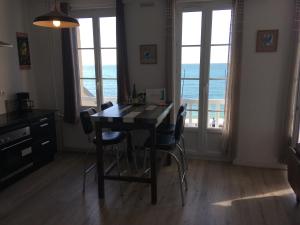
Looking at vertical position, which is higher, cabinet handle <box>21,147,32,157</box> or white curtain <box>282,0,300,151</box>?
white curtain <box>282,0,300,151</box>

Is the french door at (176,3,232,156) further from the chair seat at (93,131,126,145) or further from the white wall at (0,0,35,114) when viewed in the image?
the white wall at (0,0,35,114)

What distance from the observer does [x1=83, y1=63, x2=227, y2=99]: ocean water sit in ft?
11.9

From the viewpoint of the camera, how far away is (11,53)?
149 inches

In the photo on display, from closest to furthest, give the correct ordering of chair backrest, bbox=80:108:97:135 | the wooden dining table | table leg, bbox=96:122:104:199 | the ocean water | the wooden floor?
1. the wooden floor
2. the wooden dining table
3. table leg, bbox=96:122:104:199
4. chair backrest, bbox=80:108:97:135
5. the ocean water

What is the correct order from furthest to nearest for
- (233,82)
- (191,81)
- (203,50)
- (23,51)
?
1. (23,51)
2. (191,81)
3. (203,50)
4. (233,82)

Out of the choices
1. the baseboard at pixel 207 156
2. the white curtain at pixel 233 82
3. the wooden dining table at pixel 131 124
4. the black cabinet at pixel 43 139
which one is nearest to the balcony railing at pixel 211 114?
the white curtain at pixel 233 82

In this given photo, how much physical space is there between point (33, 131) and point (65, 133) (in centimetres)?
94

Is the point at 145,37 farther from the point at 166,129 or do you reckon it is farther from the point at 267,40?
the point at 267,40

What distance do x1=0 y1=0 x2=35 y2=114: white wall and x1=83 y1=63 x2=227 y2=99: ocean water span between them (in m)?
1.03

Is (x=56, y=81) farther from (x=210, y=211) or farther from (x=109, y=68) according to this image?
(x=210, y=211)

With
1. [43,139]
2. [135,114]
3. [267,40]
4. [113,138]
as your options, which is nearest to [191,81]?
[267,40]

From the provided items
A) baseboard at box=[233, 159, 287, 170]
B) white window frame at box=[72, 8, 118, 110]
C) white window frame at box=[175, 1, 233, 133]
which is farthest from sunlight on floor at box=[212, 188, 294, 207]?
white window frame at box=[72, 8, 118, 110]

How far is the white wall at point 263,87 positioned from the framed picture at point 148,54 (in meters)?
1.26

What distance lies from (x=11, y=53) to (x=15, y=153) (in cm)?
157
